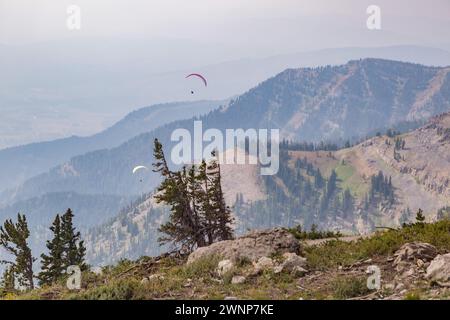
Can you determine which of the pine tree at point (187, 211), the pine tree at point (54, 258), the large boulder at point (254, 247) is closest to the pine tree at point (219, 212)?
the pine tree at point (187, 211)

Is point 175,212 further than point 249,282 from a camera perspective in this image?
Yes

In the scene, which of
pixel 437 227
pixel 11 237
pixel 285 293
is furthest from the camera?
pixel 11 237

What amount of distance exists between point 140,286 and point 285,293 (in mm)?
4650

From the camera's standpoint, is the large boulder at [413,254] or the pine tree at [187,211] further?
the pine tree at [187,211]

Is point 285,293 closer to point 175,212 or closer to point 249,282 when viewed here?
point 249,282

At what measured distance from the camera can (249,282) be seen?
57.4ft

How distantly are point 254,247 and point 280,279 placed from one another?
3.54 meters

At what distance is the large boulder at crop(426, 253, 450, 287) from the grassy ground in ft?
1.50

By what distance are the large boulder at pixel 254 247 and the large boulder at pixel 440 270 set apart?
6.07 m

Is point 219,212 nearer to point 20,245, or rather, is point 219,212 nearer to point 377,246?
point 377,246

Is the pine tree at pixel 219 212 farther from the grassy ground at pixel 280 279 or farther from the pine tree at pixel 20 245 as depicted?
the pine tree at pixel 20 245

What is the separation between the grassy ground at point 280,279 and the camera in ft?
52.5
